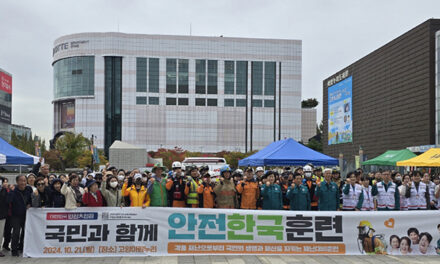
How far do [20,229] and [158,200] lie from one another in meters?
3.08

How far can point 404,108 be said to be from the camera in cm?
4691

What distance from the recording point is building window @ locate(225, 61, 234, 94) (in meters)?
89.8

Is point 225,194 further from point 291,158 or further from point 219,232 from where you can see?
point 291,158

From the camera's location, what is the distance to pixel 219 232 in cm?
999

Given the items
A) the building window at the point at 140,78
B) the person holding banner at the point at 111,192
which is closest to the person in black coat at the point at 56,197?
the person holding banner at the point at 111,192

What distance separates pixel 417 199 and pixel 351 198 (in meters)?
1.83

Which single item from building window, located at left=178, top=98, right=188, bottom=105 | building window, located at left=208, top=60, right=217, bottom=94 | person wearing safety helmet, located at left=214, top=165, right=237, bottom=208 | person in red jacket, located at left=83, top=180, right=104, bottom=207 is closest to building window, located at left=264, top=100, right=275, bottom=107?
building window, located at left=208, top=60, right=217, bottom=94

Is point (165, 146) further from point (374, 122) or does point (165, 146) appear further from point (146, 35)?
point (374, 122)

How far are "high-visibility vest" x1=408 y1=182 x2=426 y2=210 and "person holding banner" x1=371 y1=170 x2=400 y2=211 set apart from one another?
0.42 metres

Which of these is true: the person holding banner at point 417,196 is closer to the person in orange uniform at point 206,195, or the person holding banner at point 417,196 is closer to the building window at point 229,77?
the person in orange uniform at point 206,195

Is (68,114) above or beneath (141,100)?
beneath

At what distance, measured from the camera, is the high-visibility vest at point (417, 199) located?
39.0ft

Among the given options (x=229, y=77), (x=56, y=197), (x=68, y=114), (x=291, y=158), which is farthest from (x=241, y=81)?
(x=56, y=197)

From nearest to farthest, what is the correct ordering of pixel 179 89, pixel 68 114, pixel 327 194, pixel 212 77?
pixel 327 194
pixel 179 89
pixel 212 77
pixel 68 114
